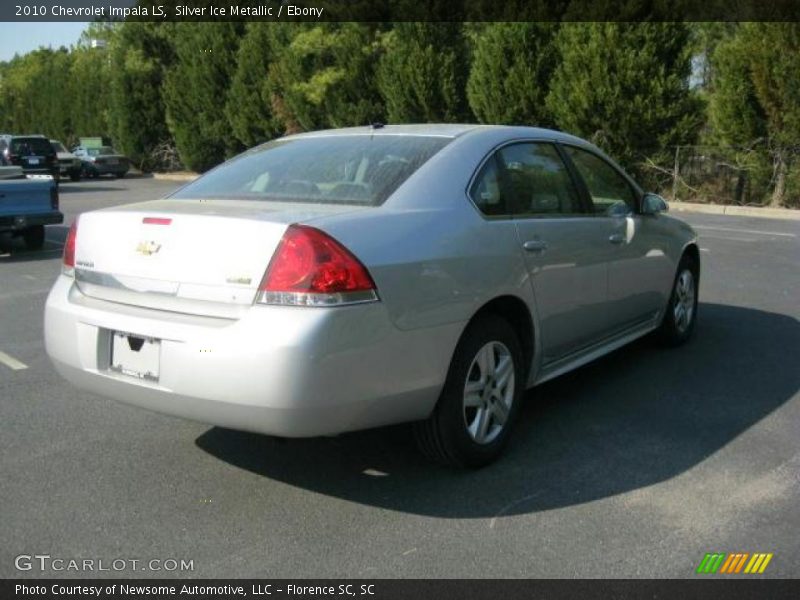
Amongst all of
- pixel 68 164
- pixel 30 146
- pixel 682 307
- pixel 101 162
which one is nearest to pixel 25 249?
pixel 682 307

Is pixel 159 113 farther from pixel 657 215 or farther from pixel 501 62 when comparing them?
pixel 657 215

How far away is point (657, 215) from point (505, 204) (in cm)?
197

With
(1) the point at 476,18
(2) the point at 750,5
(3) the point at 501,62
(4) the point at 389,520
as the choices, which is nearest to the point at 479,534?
(4) the point at 389,520

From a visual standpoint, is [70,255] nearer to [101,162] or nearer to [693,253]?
[693,253]

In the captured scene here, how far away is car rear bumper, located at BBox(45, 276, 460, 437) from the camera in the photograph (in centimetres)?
319

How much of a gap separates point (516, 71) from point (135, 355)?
19580 mm

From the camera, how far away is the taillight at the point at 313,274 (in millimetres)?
3232

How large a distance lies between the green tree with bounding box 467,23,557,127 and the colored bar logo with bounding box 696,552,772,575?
1943 cm

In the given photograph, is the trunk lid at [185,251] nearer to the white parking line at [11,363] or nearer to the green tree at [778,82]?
the white parking line at [11,363]

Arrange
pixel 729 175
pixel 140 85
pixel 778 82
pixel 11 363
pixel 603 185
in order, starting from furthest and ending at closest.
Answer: pixel 140 85, pixel 729 175, pixel 778 82, pixel 11 363, pixel 603 185

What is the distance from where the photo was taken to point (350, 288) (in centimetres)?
327

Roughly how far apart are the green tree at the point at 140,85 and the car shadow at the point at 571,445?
35652 mm

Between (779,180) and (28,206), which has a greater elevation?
(779,180)

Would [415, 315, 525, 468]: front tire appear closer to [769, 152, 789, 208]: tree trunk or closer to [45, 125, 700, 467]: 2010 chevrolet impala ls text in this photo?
[45, 125, 700, 467]: 2010 chevrolet impala ls text
